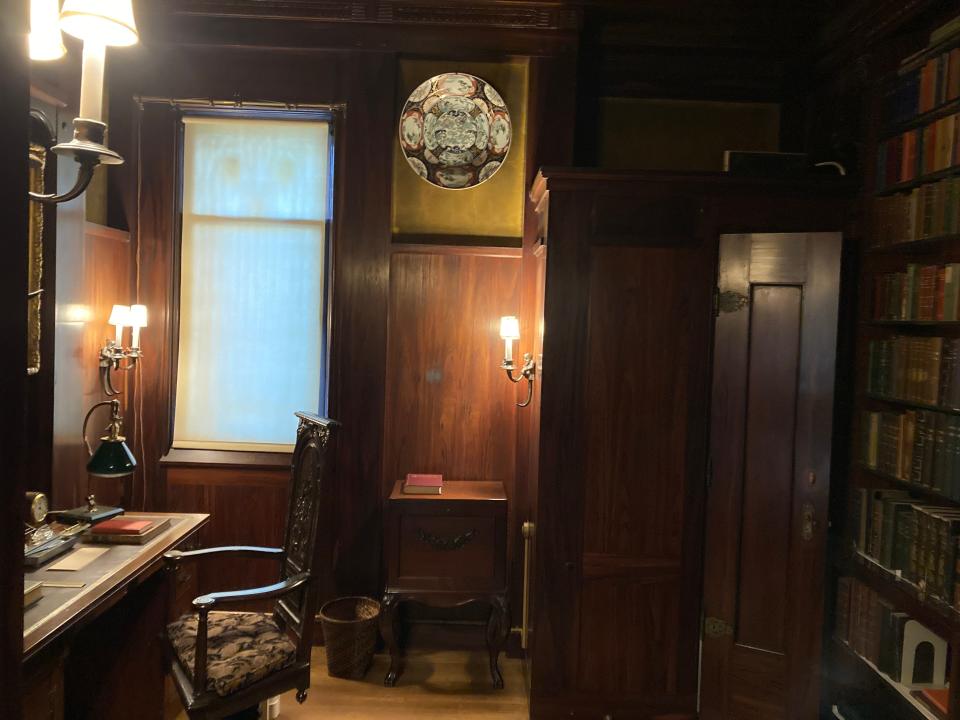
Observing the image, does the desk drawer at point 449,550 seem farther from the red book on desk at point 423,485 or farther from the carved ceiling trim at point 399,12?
the carved ceiling trim at point 399,12

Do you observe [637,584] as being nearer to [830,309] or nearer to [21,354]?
[830,309]

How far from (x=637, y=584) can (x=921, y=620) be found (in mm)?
938

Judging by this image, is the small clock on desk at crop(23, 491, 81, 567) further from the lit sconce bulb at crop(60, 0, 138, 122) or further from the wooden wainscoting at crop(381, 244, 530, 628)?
the wooden wainscoting at crop(381, 244, 530, 628)

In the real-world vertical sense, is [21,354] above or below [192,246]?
below

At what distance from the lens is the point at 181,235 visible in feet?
10.7

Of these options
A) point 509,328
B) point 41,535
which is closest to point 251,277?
point 509,328

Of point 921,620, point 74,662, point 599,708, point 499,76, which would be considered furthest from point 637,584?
point 499,76

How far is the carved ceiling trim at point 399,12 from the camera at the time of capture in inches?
121

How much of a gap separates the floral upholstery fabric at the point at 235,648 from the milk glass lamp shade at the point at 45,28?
168 cm

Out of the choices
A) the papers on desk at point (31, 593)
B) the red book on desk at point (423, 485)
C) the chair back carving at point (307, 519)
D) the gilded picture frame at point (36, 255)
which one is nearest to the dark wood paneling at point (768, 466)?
Answer: the red book on desk at point (423, 485)

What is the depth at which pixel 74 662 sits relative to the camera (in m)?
2.35

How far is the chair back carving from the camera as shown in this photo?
2174mm

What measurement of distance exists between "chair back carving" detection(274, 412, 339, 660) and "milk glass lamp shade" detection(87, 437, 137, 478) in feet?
1.83

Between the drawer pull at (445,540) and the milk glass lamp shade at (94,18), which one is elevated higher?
the milk glass lamp shade at (94,18)
